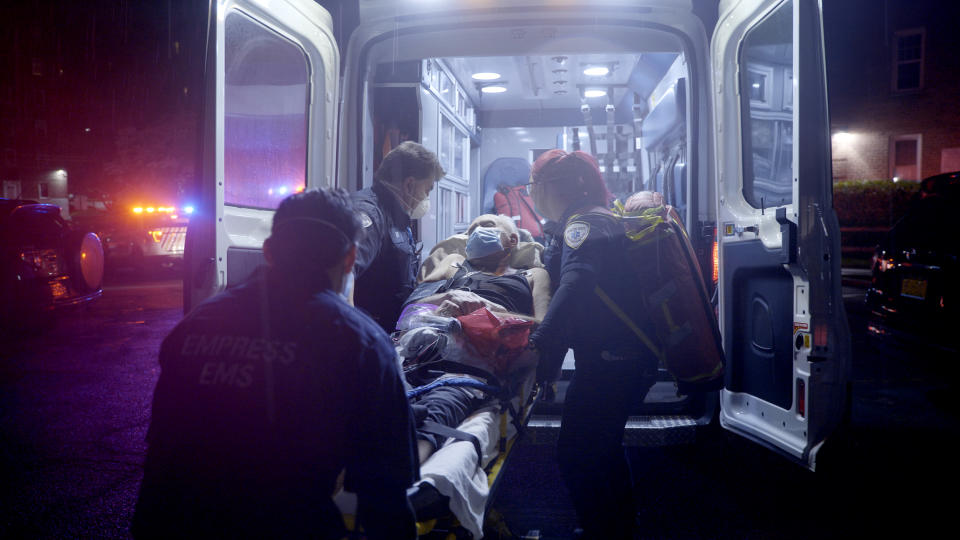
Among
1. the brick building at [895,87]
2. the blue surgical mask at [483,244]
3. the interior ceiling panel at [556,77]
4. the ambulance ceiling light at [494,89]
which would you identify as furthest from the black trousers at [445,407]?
the brick building at [895,87]

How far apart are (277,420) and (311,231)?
17.4 inches

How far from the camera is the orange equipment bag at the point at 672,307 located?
8.20ft

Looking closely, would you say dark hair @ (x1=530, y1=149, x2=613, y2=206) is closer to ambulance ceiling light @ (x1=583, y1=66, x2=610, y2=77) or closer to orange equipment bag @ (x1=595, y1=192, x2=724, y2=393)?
orange equipment bag @ (x1=595, y1=192, x2=724, y2=393)

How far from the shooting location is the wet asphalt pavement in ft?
10.4

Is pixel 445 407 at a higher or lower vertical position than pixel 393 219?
lower

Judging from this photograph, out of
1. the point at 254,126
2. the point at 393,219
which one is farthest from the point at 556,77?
the point at 254,126

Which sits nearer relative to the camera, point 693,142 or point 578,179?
point 578,179

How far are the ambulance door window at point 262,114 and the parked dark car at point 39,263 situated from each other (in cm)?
473

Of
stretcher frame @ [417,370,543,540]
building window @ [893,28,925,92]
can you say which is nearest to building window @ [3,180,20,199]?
stretcher frame @ [417,370,543,540]

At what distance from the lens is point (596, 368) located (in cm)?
258

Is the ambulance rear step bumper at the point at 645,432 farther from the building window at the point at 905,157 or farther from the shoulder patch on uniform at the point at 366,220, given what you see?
the building window at the point at 905,157

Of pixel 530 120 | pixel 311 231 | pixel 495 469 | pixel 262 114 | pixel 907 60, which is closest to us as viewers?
pixel 311 231

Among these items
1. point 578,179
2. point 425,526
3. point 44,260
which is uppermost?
point 578,179

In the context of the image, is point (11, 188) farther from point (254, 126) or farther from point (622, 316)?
point (622, 316)
